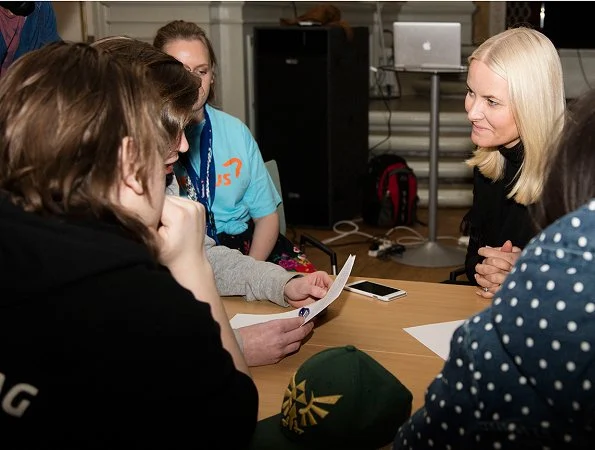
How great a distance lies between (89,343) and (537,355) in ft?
1.66

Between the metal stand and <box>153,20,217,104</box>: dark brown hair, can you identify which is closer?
<box>153,20,217,104</box>: dark brown hair

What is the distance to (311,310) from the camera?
5.47 feet

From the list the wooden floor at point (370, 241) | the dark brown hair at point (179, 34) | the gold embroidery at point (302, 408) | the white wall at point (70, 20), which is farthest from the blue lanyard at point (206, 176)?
the white wall at point (70, 20)

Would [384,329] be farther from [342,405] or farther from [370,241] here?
[370,241]

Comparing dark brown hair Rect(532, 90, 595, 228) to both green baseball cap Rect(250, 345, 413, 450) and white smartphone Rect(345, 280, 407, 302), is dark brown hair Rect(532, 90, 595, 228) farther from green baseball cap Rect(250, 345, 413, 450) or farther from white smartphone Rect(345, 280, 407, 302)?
white smartphone Rect(345, 280, 407, 302)

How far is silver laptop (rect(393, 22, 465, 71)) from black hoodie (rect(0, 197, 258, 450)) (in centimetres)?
358

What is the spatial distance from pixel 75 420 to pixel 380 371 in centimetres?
46

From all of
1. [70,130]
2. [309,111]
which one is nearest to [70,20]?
[309,111]

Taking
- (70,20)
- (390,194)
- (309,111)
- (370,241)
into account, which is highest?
(70,20)

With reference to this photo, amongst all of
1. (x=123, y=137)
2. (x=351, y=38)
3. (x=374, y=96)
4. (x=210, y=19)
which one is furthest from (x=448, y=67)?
(x=123, y=137)

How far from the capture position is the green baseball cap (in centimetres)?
117

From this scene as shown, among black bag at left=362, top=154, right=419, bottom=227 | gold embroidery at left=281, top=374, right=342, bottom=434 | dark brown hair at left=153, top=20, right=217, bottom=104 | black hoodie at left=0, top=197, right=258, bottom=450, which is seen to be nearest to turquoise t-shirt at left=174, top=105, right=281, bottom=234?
dark brown hair at left=153, top=20, right=217, bottom=104

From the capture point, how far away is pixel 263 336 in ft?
5.10

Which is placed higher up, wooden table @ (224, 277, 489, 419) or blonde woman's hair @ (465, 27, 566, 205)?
blonde woman's hair @ (465, 27, 566, 205)
